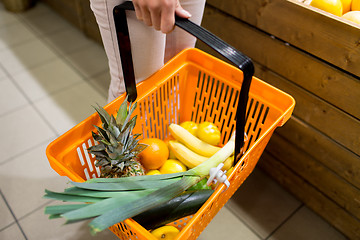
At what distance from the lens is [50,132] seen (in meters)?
1.39

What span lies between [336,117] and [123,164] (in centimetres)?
67

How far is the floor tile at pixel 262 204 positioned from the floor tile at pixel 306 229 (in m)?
0.03

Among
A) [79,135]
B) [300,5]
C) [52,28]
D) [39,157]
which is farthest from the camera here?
[52,28]

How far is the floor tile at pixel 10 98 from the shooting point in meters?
1.50

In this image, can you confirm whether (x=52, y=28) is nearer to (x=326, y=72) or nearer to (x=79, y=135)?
(x=79, y=135)

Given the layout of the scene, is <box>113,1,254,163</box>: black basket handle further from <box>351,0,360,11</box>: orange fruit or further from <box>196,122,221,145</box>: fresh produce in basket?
<box>351,0,360,11</box>: orange fruit

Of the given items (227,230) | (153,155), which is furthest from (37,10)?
(227,230)

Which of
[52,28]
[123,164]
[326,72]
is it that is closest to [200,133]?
[123,164]

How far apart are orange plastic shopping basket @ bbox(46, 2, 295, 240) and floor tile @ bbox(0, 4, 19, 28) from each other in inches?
64.3

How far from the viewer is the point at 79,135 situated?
71 cm

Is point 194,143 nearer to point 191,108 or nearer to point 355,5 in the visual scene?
point 191,108

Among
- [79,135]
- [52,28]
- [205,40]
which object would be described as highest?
[205,40]

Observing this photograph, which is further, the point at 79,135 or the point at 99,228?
the point at 79,135

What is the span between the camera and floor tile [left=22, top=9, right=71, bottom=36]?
1996 millimetres
